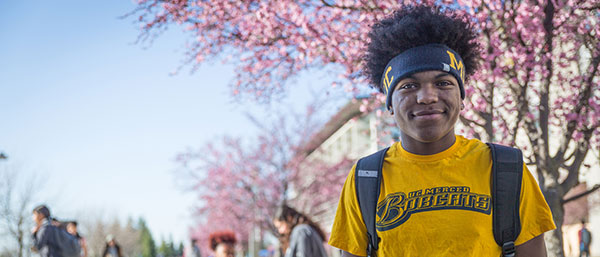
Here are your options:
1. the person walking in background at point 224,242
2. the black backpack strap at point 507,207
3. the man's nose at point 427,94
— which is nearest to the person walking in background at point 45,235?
the person walking in background at point 224,242

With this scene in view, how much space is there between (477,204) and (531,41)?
4680 mm

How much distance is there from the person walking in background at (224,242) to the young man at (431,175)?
5601 mm

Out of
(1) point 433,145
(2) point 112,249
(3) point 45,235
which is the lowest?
(1) point 433,145

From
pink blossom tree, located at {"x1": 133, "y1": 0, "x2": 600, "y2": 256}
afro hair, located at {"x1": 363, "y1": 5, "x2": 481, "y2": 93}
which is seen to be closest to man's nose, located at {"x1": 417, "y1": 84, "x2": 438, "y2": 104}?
afro hair, located at {"x1": 363, "y1": 5, "x2": 481, "y2": 93}

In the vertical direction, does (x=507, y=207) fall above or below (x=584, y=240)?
below

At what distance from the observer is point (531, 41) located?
630 cm

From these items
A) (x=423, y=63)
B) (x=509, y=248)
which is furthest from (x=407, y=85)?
(x=509, y=248)

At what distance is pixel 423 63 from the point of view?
2.20 meters

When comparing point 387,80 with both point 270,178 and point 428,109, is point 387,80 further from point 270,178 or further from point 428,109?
point 270,178

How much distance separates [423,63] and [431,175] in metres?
0.38

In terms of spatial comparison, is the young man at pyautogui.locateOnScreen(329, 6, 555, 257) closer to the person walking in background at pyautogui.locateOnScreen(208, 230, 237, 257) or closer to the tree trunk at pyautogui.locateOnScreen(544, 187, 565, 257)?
the tree trunk at pyautogui.locateOnScreen(544, 187, 565, 257)

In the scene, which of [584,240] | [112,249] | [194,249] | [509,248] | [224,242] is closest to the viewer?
[509,248]

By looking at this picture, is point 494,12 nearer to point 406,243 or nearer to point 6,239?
point 406,243

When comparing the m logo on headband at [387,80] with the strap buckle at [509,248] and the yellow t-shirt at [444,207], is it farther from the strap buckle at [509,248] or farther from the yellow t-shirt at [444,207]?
the strap buckle at [509,248]
